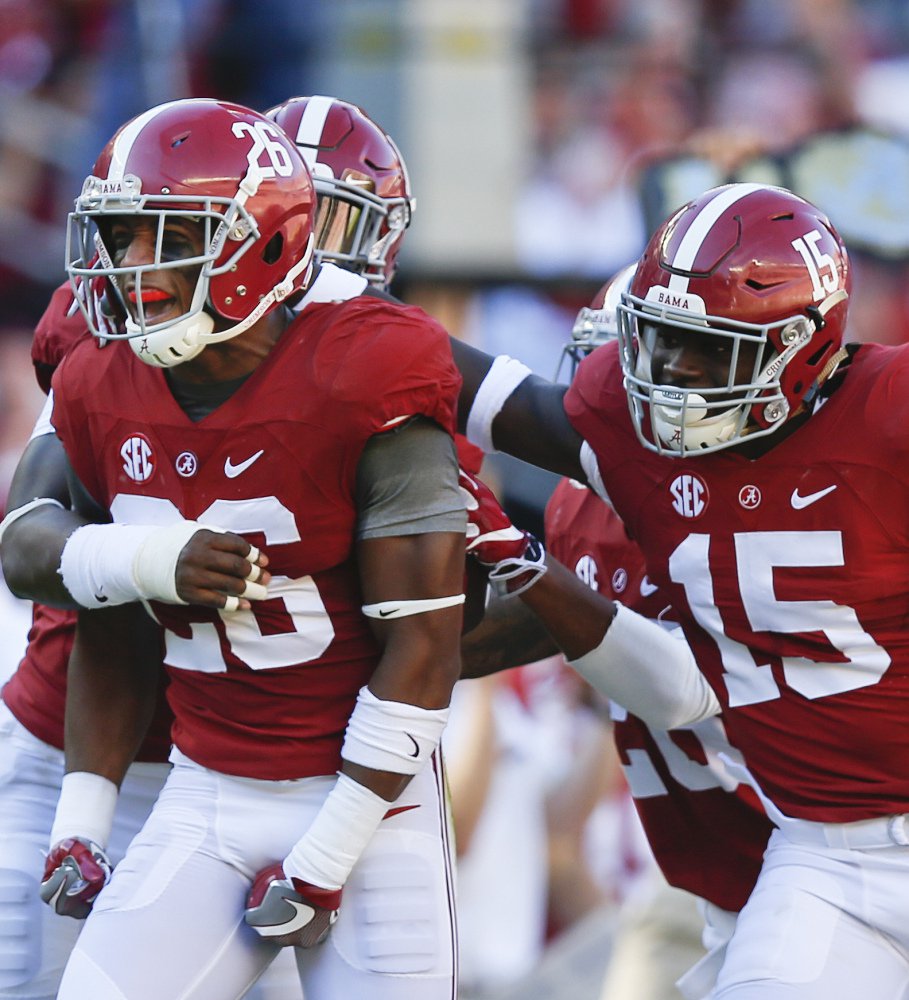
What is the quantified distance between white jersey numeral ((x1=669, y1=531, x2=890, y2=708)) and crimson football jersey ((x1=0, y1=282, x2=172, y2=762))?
1.03 m

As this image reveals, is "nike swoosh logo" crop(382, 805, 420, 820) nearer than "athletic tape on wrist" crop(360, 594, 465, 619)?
No

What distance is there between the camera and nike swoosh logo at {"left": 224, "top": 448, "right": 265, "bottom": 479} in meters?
2.74

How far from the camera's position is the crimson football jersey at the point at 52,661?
329 centimetres

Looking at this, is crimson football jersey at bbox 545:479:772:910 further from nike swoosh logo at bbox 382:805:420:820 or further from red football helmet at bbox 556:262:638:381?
nike swoosh logo at bbox 382:805:420:820

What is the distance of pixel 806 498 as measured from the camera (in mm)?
2973

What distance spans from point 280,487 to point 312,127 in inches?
52.1

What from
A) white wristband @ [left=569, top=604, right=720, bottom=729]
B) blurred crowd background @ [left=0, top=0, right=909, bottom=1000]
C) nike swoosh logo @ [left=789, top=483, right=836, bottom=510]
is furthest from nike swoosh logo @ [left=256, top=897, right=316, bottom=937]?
blurred crowd background @ [left=0, top=0, right=909, bottom=1000]

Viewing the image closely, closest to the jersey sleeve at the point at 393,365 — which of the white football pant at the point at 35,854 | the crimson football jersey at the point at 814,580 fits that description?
the crimson football jersey at the point at 814,580

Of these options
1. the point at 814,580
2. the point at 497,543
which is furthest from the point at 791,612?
the point at 497,543

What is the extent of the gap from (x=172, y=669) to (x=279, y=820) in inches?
13.1

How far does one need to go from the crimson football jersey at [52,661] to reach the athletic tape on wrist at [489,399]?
2.54 ft

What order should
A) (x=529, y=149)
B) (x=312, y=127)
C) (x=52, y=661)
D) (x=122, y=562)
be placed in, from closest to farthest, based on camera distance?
(x=122, y=562)
(x=52, y=661)
(x=312, y=127)
(x=529, y=149)

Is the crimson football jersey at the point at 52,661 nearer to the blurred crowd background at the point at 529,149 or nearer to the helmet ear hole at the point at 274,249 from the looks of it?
the helmet ear hole at the point at 274,249

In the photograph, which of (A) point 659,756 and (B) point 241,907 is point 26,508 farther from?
(A) point 659,756
